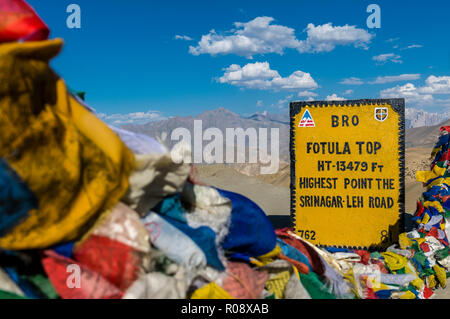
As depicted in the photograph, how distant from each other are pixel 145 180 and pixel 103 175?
23 cm

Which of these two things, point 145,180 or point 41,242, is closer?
point 41,242

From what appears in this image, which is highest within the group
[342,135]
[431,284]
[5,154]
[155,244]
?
[342,135]

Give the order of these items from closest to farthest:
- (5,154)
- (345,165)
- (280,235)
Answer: (5,154)
(280,235)
(345,165)

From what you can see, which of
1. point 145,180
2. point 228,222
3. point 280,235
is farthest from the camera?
point 280,235

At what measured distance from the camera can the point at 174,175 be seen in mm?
2143

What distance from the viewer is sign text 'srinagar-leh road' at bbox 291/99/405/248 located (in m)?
5.17

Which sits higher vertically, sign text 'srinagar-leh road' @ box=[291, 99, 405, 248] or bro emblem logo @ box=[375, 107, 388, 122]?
bro emblem logo @ box=[375, 107, 388, 122]

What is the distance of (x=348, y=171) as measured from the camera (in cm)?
525

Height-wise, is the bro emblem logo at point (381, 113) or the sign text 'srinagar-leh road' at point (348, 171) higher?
the bro emblem logo at point (381, 113)

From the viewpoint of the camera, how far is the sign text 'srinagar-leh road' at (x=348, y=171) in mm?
5172

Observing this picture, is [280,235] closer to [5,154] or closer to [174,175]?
[174,175]

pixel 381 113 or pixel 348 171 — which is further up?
pixel 381 113
